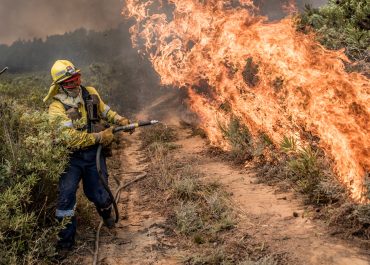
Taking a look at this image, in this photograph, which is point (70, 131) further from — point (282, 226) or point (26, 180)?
point (282, 226)

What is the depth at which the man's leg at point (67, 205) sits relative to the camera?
550 cm

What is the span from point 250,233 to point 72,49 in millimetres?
85803

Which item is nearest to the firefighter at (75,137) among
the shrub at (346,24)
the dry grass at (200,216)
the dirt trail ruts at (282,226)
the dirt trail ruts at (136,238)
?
the dirt trail ruts at (136,238)

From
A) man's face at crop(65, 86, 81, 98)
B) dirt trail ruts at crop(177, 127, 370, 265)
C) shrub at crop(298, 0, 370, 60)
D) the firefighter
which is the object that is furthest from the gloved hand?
shrub at crop(298, 0, 370, 60)

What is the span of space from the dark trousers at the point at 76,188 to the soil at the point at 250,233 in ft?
1.25

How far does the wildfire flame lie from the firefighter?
3575 mm

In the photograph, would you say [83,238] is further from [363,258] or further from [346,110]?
[346,110]

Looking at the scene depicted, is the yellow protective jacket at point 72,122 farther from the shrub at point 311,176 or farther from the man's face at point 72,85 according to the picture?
the shrub at point 311,176

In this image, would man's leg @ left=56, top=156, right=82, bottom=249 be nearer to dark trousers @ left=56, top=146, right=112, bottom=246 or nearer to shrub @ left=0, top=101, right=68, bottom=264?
dark trousers @ left=56, top=146, right=112, bottom=246

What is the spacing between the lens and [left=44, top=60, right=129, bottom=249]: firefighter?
221 inches

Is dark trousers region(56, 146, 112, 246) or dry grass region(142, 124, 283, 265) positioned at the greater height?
dark trousers region(56, 146, 112, 246)

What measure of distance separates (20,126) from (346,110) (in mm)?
4997

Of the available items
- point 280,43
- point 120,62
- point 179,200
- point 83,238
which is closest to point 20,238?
point 83,238

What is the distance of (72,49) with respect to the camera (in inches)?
3339
